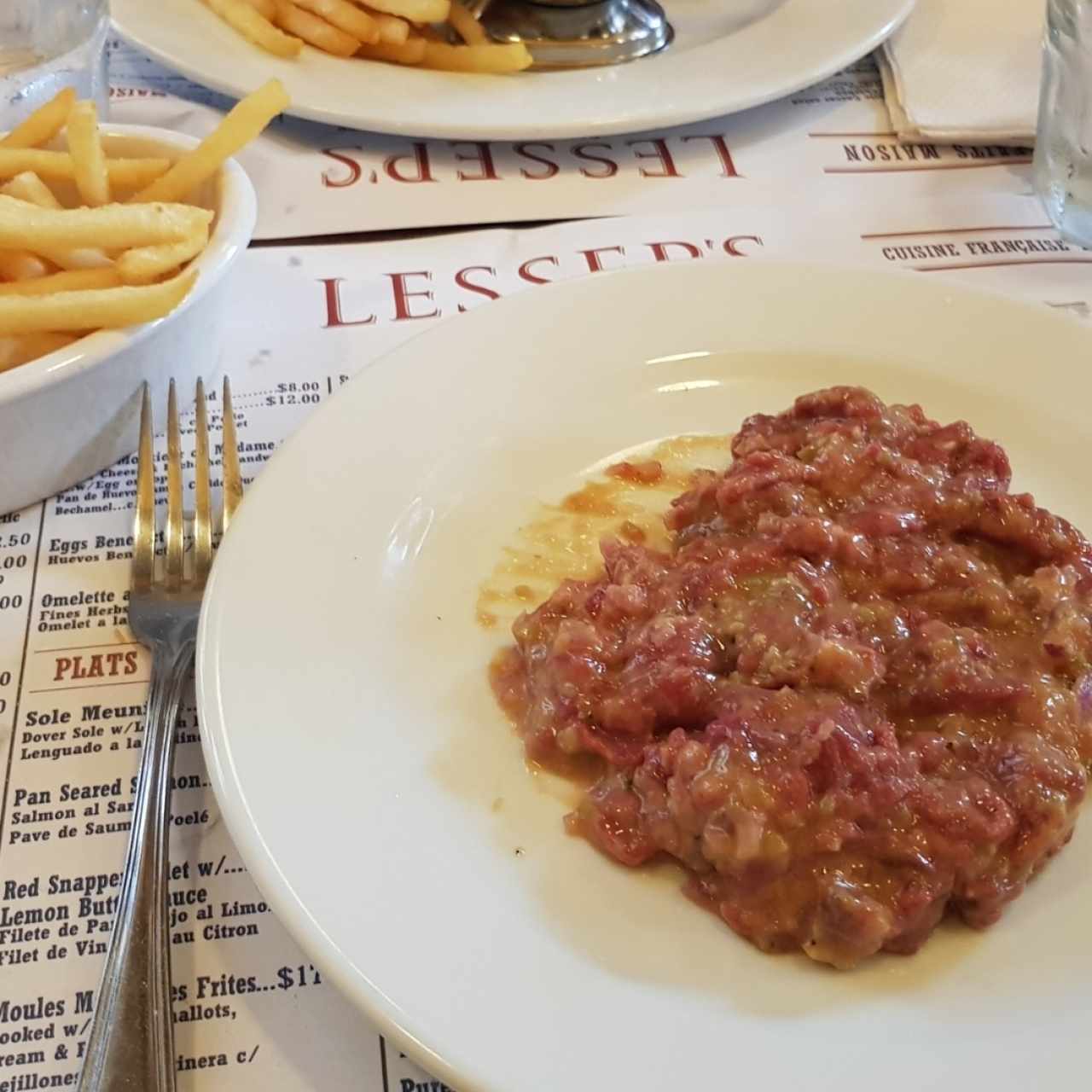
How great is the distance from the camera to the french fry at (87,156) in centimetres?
144

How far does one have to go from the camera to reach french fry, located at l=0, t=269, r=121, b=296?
52.0 inches

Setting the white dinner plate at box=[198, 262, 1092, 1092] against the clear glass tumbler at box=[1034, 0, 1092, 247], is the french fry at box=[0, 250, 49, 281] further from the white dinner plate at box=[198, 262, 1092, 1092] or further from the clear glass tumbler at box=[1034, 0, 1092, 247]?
the clear glass tumbler at box=[1034, 0, 1092, 247]

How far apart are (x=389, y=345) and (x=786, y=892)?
109 cm

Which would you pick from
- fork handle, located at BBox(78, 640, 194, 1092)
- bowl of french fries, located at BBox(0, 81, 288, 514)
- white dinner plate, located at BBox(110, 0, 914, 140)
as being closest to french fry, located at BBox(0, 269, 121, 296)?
bowl of french fries, located at BBox(0, 81, 288, 514)

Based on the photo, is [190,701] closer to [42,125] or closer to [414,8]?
[42,125]

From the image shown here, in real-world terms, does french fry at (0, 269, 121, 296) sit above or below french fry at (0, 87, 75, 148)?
below

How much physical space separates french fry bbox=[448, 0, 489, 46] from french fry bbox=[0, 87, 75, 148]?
944mm

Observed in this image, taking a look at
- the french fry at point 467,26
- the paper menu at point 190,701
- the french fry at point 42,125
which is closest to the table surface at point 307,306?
the paper menu at point 190,701

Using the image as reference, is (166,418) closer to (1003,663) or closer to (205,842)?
(205,842)

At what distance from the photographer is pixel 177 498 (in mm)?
1354

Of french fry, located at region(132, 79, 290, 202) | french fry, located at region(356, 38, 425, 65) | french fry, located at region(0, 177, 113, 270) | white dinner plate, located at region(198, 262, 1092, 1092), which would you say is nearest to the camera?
white dinner plate, located at region(198, 262, 1092, 1092)

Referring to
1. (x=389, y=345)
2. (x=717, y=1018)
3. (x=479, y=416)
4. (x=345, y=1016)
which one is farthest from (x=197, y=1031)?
(x=389, y=345)

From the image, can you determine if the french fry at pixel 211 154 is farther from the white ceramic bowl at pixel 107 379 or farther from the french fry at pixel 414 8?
the french fry at pixel 414 8

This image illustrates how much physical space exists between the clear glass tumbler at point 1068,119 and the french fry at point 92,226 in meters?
1.46
